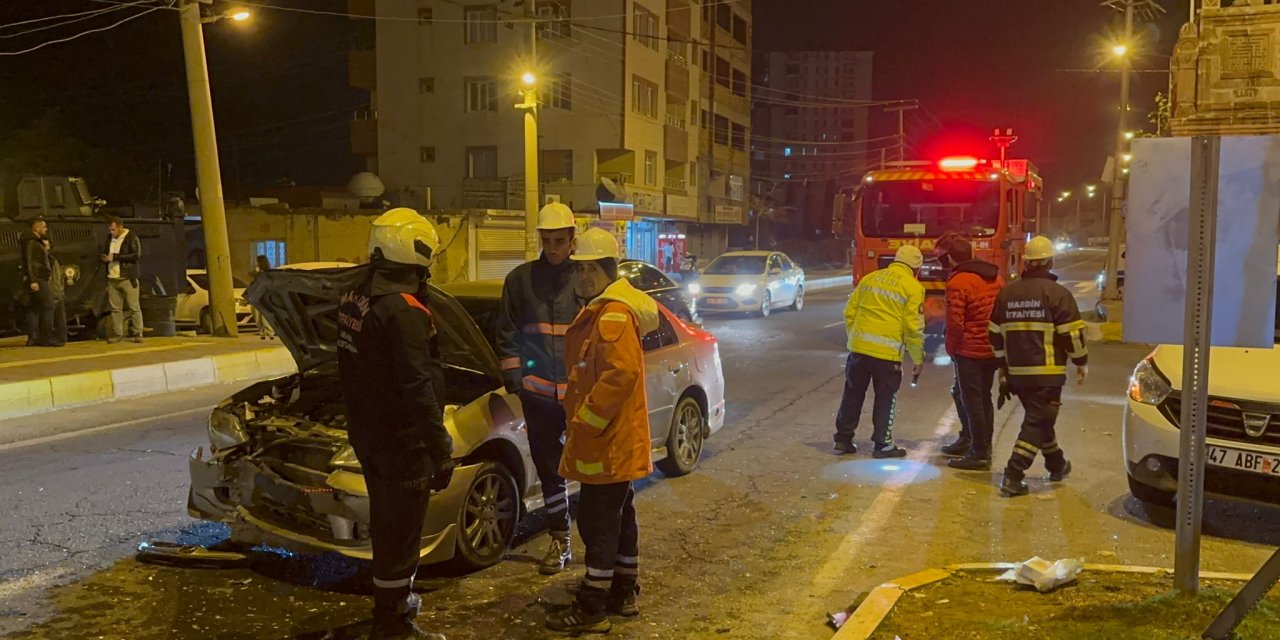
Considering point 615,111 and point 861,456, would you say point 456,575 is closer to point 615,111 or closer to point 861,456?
point 861,456

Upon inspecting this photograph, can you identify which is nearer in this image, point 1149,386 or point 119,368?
point 1149,386

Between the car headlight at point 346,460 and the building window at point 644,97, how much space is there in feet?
124

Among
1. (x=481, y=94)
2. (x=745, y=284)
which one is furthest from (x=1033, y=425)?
(x=481, y=94)

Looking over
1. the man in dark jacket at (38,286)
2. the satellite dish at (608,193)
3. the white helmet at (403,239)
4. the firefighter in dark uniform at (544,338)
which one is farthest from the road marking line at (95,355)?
the satellite dish at (608,193)

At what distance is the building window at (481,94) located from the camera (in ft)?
136

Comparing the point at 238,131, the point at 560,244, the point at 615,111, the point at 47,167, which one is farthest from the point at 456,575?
the point at 238,131

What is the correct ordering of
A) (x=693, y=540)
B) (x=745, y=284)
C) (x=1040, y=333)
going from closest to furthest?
(x=693, y=540), (x=1040, y=333), (x=745, y=284)

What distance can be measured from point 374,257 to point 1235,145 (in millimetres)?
3671

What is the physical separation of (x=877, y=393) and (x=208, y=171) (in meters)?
12.1

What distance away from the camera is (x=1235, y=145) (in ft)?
13.8

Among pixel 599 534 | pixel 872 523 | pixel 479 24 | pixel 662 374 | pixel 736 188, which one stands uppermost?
pixel 479 24

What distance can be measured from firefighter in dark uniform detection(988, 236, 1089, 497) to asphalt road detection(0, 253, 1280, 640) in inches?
14.3

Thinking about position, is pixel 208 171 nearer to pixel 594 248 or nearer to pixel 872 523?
pixel 594 248

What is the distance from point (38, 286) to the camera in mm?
13172
